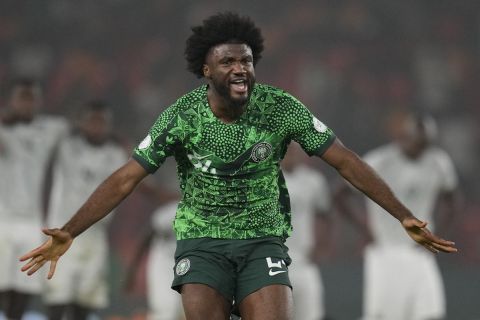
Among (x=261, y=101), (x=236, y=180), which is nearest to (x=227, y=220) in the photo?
(x=236, y=180)

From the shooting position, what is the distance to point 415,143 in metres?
11.0

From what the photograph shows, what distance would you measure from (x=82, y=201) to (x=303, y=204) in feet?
6.47

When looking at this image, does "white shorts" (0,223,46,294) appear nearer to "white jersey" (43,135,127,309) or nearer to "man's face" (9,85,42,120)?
"white jersey" (43,135,127,309)

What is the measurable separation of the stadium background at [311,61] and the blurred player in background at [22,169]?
2449 millimetres

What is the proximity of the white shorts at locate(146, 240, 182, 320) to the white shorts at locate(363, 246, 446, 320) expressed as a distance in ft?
5.73

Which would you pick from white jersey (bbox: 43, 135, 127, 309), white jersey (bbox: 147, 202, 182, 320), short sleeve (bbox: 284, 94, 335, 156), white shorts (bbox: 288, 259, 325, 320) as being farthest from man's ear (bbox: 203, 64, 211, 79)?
white jersey (bbox: 147, 202, 182, 320)

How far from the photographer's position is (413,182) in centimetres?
1101

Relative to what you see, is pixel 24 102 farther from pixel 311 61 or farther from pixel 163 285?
pixel 311 61

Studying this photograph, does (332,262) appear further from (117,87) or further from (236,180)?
(236,180)

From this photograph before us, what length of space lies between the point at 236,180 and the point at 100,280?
5.08 m

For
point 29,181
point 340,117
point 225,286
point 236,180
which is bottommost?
point 225,286

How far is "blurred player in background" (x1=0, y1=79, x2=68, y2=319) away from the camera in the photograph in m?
10.3

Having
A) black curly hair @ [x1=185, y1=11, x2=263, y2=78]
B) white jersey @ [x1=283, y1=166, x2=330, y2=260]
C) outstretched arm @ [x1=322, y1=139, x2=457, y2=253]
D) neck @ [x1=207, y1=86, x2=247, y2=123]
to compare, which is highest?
white jersey @ [x1=283, y1=166, x2=330, y2=260]

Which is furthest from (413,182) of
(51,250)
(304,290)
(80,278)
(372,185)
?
(51,250)
